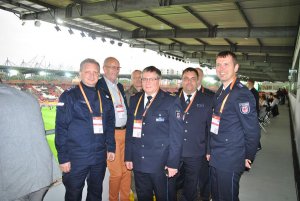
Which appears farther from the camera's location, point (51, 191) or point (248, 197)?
point (248, 197)

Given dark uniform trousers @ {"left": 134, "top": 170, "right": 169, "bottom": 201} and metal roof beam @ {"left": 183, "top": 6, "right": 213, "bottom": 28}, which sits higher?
metal roof beam @ {"left": 183, "top": 6, "right": 213, "bottom": 28}

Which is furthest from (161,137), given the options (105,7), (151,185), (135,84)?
(105,7)

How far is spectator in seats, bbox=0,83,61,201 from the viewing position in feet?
4.42

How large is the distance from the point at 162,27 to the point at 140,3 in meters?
3.47

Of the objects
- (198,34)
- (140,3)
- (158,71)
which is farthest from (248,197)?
(198,34)

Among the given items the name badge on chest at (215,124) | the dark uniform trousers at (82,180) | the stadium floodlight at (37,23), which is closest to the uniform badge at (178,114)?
the name badge on chest at (215,124)

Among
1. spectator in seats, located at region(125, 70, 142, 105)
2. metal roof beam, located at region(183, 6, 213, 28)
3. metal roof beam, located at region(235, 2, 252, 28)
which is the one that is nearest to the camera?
spectator in seats, located at region(125, 70, 142, 105)

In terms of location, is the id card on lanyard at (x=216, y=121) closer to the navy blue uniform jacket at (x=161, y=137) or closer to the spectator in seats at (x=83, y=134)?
the navy blue uniform jacket at (x=161, y=137)

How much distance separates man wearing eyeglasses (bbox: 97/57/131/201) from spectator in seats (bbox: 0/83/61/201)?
1.24m

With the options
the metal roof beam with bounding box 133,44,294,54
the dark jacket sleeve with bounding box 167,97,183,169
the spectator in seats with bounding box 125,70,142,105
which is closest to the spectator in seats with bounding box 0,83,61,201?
the dark jacket sleeve with bounding box 167,97,183,169

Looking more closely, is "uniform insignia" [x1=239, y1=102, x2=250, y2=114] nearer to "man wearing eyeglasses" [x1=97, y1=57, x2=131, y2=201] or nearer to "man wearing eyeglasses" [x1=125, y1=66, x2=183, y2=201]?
"man wearing eyeglasses" [x1=125, y1=66, x2=183, y2=201]

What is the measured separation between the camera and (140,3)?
570 cm

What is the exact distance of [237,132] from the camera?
2.04 meters

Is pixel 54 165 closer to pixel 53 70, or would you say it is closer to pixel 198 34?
pixel 53 70
